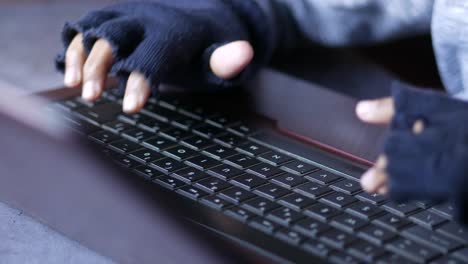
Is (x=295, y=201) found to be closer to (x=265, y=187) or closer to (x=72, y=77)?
(x=265, y=187)

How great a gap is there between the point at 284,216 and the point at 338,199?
0.04 metres

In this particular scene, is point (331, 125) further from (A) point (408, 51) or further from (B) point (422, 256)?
(A) point (408, 51)

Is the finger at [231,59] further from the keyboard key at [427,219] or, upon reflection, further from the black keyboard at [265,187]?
the keyboard key at [427,219]

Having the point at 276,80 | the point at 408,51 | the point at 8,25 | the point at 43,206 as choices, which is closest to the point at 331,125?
the point at 276,80

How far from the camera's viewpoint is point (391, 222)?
1.03ft

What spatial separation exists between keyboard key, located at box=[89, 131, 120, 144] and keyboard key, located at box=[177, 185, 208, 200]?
0.07m

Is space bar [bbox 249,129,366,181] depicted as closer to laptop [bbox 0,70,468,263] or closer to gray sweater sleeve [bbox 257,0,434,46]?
laptop [bbox 0,70,468,263]

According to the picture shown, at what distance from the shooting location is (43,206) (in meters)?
0.34

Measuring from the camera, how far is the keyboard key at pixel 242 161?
373 mm

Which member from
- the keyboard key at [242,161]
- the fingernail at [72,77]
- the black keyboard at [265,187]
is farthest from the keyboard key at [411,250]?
the fingernail at [72,77]

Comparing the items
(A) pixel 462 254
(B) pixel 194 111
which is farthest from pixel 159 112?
(A) pixel 462 254

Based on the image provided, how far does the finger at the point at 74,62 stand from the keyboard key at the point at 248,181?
135mm

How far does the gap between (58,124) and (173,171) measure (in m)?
0.09

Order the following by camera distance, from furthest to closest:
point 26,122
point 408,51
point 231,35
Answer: point 408,51 < point 231,35 < point 26,122
